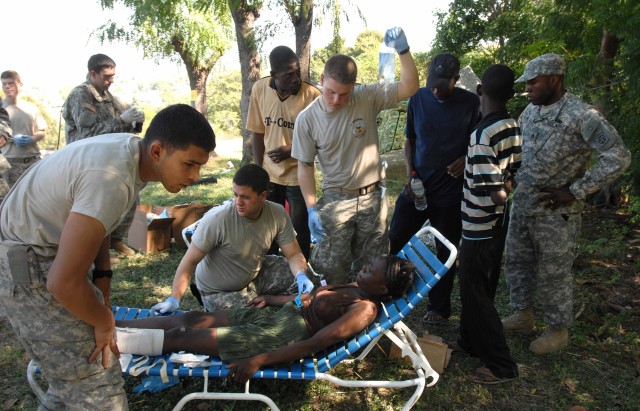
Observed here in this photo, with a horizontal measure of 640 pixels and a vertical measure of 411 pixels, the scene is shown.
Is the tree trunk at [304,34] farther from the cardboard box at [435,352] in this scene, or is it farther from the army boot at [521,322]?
the cardboard box at [435,352]

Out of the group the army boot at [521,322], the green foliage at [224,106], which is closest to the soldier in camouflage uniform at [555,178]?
the army boot at [521,322]

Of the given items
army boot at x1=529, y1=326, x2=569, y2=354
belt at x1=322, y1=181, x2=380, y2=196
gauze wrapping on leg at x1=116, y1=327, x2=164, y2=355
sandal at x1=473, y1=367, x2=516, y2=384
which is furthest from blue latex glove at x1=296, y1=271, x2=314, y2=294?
army boot at x1=529, y1=326, x2=569, y2=354

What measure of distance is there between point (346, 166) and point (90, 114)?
2904 mm

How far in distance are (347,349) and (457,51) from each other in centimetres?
1500

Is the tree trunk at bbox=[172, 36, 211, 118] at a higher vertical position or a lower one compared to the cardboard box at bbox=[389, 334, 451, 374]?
higher

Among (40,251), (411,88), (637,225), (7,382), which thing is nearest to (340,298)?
(411,88)

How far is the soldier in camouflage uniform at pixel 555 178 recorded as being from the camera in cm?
306

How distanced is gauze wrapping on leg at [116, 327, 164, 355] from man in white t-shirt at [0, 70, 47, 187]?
3.83 metres

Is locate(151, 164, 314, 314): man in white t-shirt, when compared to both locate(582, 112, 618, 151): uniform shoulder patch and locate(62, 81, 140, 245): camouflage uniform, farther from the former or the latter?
locate(582, 112, 618, 151): uniform shoulder patch

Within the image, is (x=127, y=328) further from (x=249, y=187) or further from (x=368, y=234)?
(x=368, y=234)

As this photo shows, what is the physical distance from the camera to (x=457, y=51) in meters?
15.7

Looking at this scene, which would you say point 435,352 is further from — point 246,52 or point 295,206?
point 246,52

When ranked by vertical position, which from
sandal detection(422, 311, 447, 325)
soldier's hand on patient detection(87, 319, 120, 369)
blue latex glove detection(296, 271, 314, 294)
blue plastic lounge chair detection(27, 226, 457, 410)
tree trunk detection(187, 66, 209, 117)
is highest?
tree trunk detection(187, 66, 209, 117)

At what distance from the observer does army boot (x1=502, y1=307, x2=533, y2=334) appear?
3.69 metres
